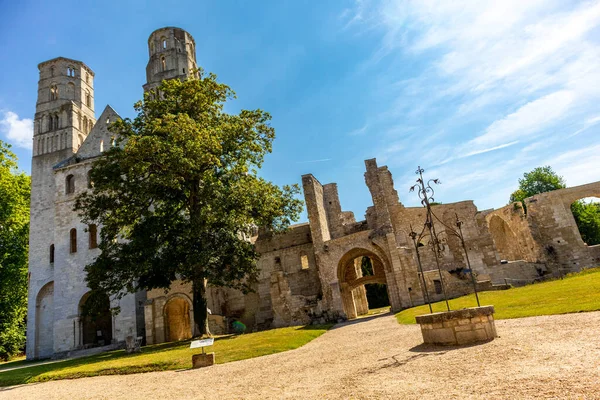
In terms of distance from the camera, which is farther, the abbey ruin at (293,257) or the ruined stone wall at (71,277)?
the ruined stone wall at (71,277)

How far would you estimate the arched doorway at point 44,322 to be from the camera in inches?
1137

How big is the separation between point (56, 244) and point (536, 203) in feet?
122

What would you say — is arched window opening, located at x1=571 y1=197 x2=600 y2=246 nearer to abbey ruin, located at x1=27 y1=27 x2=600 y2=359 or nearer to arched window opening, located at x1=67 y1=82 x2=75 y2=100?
abbey ruin, located at x1=27 y1=27 x2=600 y2=359

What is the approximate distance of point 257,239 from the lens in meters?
32.1

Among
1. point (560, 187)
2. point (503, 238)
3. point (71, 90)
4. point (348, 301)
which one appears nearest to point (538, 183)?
point (560, 187)

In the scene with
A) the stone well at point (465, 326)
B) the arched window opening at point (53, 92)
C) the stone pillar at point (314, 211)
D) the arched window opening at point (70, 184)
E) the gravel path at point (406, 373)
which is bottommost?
the gravel path at point (406, 373)

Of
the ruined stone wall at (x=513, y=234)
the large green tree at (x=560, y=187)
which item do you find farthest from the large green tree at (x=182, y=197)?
the large green tree at (x=560, y=187)

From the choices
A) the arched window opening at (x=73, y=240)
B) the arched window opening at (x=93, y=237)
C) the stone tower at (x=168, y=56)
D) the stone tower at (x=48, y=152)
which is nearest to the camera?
the arched window opening at (x=93, y=237)

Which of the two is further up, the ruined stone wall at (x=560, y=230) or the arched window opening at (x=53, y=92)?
the arched window opening at (x=53, y=92)

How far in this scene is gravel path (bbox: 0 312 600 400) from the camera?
15.8ft

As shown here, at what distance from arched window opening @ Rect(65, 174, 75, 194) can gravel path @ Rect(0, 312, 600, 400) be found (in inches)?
879

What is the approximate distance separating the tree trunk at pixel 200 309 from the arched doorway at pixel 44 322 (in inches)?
693

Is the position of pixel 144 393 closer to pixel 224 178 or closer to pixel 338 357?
pixel 338 357

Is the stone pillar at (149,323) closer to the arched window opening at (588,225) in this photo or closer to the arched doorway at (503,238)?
the arched doorway at (503,238)
